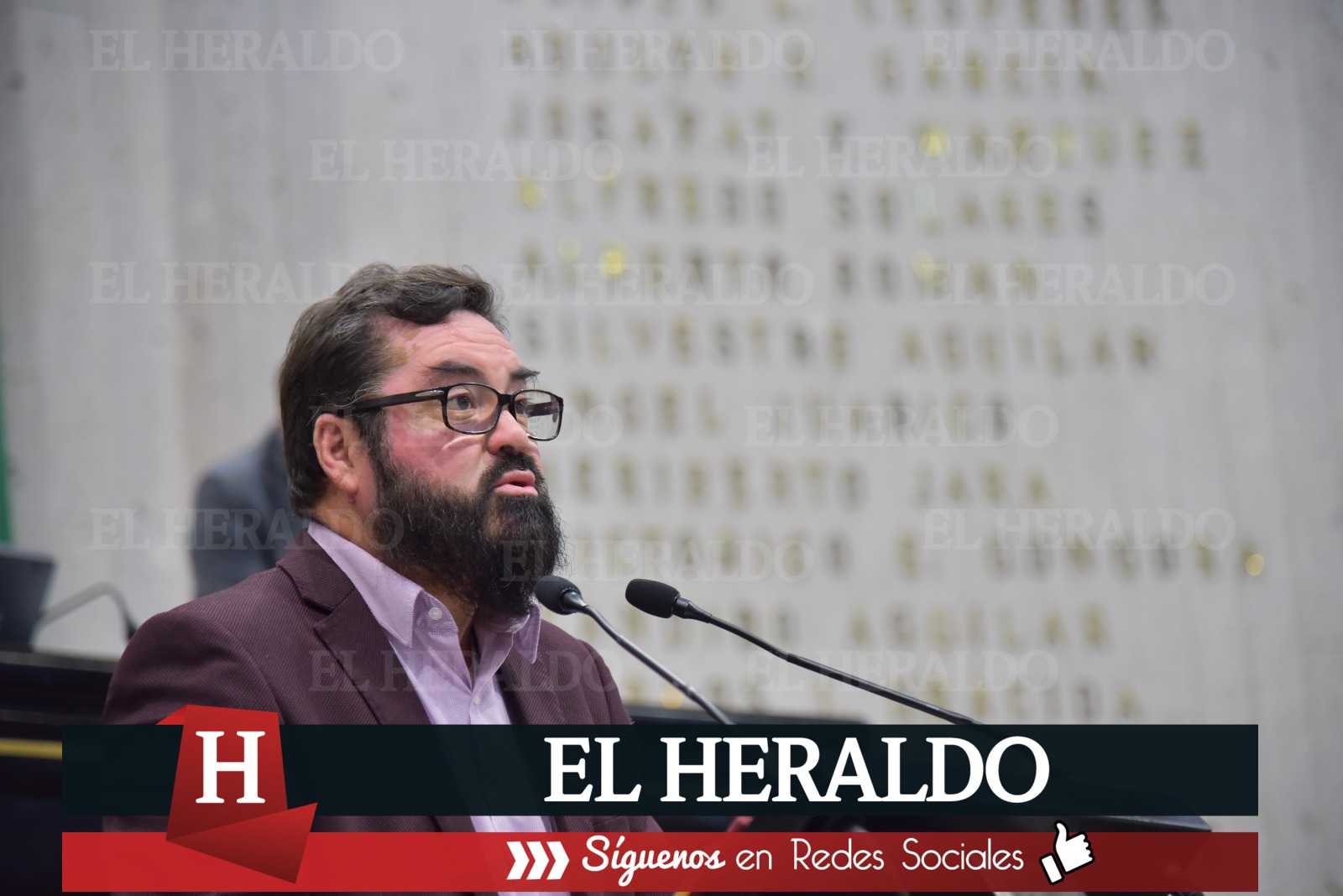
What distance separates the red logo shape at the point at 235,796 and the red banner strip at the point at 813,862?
0.12 metres

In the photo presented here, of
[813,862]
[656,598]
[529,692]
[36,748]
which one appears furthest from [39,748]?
[813,862]

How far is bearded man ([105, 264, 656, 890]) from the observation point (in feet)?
4.82

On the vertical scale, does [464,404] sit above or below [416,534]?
above

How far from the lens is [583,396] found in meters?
6.88

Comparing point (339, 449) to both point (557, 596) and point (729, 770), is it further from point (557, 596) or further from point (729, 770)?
point (729, 770)

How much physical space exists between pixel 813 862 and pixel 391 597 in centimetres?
63

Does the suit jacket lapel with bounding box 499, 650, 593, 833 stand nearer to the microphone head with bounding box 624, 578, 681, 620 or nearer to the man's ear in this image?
the microphone head with bounding box 624, 578, 681, 620

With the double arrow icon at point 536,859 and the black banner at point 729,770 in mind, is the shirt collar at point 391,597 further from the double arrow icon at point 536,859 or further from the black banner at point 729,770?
the double arrow icon at point 536,859

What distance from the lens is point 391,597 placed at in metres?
1.57

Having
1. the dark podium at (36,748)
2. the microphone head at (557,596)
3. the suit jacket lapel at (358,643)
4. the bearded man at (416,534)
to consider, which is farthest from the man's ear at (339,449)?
the dark podium at (36,748)

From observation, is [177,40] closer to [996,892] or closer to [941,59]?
[941,59]

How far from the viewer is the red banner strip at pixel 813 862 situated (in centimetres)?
136

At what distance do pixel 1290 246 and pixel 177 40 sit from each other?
6946 millimetres

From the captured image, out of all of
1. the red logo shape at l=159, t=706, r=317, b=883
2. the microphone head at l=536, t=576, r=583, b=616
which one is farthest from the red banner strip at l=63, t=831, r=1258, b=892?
the microphone head at l=536, t=576, r=583, b=616
